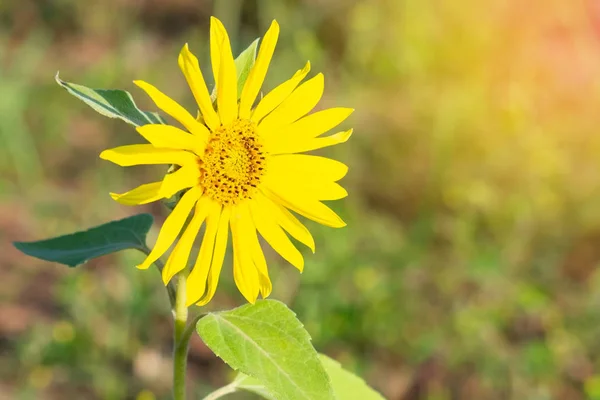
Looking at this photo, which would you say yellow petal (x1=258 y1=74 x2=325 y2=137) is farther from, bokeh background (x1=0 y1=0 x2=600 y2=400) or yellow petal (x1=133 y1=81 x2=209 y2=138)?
bokeh background (x1=0 y1=0 x2=600 y2=400)

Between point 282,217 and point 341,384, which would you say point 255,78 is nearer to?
point 282,217

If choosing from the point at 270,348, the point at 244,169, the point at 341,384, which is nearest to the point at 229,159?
the point at 244,169

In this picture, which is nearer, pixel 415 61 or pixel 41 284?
pixel 41 284

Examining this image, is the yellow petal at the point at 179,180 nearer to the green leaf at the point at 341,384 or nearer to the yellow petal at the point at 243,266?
the yellow petal at the point at 243,266

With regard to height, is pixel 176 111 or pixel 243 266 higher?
pixel 176 111

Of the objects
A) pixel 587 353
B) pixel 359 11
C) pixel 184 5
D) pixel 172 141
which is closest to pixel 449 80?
pixel 359 11

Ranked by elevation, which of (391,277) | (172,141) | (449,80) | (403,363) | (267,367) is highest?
(449,80)

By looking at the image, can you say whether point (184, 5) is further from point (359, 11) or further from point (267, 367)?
point (267, 367)

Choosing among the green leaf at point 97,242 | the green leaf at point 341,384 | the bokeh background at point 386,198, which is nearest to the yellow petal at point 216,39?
the green leaf at point 97,242
